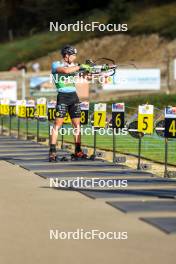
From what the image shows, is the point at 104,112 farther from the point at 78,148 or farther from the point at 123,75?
the point at 123,75

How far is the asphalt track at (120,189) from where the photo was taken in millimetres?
8625

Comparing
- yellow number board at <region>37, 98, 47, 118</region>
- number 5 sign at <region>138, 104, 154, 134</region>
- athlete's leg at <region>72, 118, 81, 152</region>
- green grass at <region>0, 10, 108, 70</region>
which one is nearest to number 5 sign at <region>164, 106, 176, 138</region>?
number 5 sign at <region>138, 104, 154, 134</region>

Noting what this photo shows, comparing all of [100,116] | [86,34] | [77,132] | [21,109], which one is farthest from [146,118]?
[86,34]

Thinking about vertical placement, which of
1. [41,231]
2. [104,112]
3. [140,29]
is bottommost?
[41,231]

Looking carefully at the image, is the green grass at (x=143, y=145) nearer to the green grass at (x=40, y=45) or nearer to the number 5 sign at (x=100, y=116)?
the number 5 sign at (x=100, y=116)

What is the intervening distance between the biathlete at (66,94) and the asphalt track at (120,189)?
16.4 inches

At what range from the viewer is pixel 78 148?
1474 centimetres

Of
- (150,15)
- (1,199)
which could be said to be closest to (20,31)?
(150,15)

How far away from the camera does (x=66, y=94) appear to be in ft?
48.2

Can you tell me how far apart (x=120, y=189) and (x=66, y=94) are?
4.00 meters

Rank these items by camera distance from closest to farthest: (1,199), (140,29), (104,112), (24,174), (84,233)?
1. (84,233)
2. (1,199)
3. (24,174)
4. (104,112)
5. (140,29)

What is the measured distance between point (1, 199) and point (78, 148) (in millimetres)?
4723

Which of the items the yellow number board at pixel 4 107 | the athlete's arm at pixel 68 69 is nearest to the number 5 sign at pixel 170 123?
→ the athlete's arm at pixel 68 69

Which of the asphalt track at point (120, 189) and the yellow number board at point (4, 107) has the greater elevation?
the yellow number board at point (4, 107)
